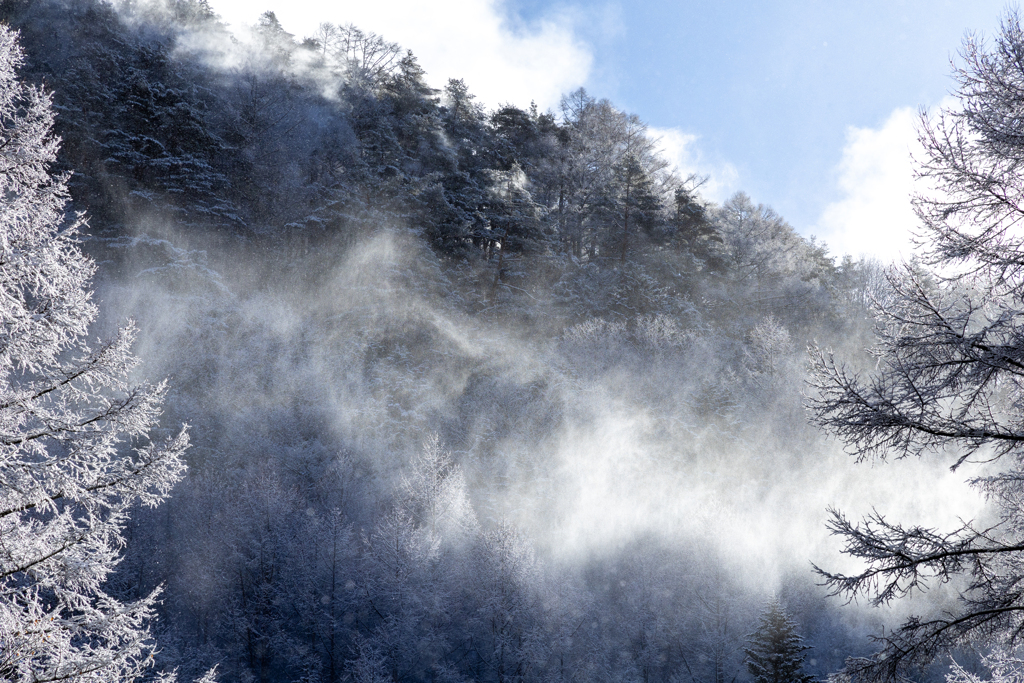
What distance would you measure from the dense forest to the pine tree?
156 mm

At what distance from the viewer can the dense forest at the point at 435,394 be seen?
2548 centimetres

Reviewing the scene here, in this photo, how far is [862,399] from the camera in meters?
5.23

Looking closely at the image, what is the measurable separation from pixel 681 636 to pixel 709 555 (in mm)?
4230

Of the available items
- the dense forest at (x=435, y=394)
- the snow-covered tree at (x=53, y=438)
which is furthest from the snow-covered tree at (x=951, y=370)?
the dense forest at (x=435, y=394)

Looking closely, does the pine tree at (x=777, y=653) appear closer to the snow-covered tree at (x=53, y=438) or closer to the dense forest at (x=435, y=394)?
the dense forest at (x=435, y=394)

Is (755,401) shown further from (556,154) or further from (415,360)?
(556,154)

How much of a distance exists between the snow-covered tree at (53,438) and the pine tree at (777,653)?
20.8 metres

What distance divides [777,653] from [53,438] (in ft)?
73.4

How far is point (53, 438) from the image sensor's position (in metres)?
5.38

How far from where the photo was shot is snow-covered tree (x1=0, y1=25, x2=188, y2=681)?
495 centimetres

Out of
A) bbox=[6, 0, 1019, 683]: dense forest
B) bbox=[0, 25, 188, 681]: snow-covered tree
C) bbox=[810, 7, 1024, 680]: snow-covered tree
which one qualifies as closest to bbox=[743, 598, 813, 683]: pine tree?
bbox=[6, 0, 1019, 683]: dense forest

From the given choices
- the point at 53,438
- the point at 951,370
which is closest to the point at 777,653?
the point at 951,370

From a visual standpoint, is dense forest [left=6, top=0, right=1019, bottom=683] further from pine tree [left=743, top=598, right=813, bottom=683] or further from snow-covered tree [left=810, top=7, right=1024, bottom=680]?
snow-covered tree [left=810, top=7, right=1024, bottom=680]

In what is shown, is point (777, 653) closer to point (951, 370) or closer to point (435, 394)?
point (951, 370)
